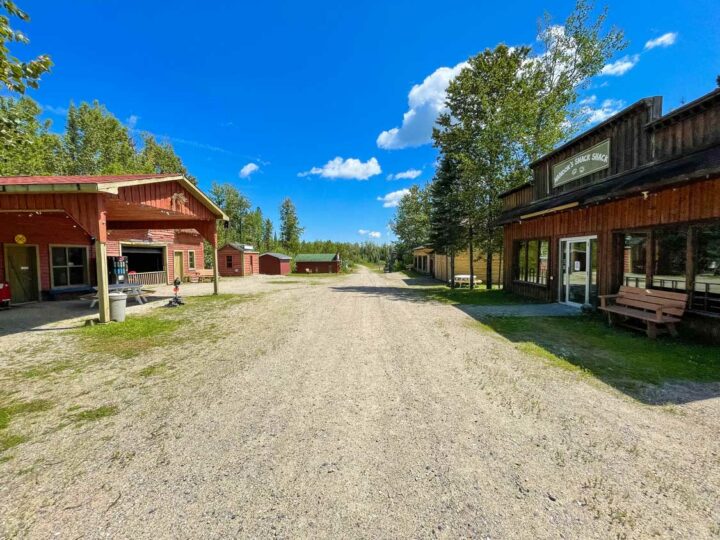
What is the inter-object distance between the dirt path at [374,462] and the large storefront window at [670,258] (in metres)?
4.29

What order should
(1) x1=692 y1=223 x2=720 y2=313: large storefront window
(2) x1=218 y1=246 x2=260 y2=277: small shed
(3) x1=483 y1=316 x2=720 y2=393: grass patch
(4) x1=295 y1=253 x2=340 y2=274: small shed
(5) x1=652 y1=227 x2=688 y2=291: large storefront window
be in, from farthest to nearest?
(4) x1=295 y1=253 x2=340 y2=274: small shed
(2) x1=218 y1=246 x2=260 y2=277: small shed
(5) x1=652 y1=227 x2=688 y2=291: large storefront window
(1) x1=692 y1=223 x2=720 y2=313: large storefront window
(3) x1=483 y1=316 x2=720 y2=393: grass patch

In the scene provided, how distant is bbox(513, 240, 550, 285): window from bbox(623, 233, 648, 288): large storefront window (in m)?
3.19

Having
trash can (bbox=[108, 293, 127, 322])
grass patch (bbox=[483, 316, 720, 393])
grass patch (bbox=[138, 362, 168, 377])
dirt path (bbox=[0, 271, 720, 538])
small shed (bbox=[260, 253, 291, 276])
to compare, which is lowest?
dirt path (bbox=[0, 271, 720, 538])

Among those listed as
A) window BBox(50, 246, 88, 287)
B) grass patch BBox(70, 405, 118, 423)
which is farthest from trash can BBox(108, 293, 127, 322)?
window BBox(50, 246, 88, 287)

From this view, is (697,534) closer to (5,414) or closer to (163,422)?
(163,422)

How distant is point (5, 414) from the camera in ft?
11.9

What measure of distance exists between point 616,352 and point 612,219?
4639 mm

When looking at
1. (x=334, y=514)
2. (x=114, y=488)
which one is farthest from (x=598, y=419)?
(x=114, y=488)

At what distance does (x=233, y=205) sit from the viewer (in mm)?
53688

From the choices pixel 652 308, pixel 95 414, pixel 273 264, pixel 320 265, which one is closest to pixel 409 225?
pixel 320 265

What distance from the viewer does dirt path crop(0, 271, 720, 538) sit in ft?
6.91

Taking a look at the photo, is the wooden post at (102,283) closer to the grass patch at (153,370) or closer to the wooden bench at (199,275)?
the grass patch at (153,370)

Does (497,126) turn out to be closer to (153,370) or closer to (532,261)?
(532,261)

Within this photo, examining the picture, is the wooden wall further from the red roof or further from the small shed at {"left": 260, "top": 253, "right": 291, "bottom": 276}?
the small shed at {"left": 260, "top": 253, "right": 291, "bottom": 276}
